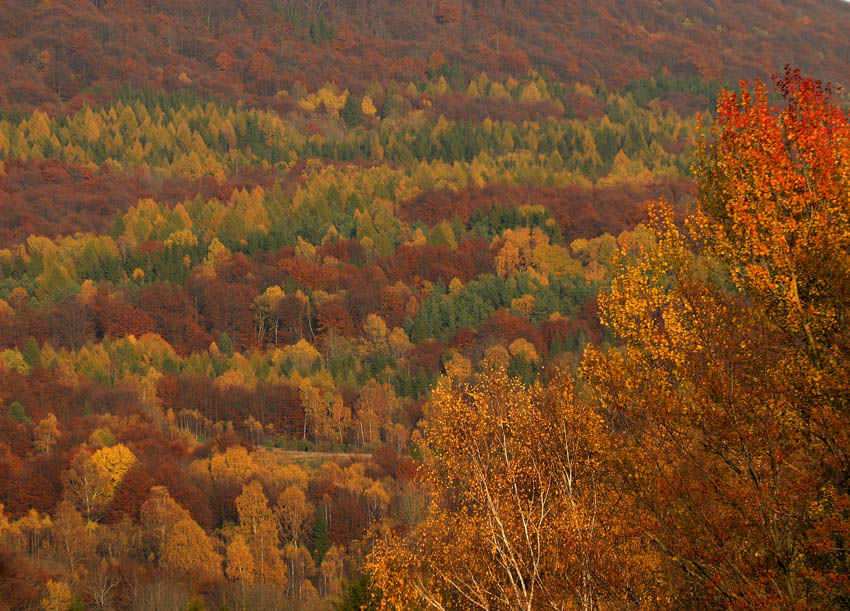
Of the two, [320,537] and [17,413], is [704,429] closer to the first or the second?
[320,537]

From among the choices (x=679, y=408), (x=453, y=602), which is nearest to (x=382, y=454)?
(x=453, y=602)

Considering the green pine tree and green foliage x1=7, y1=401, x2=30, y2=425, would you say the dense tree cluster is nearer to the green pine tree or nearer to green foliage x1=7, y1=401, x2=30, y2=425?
the green pine tree

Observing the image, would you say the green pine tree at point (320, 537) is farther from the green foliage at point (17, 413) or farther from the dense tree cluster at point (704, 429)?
the dense tree cluster at point (704, 429)

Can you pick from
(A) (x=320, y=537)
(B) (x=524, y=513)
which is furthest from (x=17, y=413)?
(B) (x=524, y=513)

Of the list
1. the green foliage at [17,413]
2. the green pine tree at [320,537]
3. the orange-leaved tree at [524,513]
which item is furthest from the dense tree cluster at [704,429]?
the green foliage at [17,413]

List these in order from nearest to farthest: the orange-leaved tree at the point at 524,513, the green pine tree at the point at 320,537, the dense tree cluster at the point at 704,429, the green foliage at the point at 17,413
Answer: the dense tree cluster at the point at 704,429
the orange-leaved tree at the point at 524,513
the green pine tree at the point at 320,537
the green foliage at the point at 17,413

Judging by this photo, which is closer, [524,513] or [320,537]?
[524,513]

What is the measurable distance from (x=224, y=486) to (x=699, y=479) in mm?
127485

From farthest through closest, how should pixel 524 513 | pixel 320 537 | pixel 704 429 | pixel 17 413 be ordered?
pixel 17 413 → pixel 320 537 → pixel 524 513 → pixel 704 429

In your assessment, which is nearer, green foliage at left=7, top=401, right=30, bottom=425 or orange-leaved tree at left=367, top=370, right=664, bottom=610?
orange-leaved tree at left=367, top=370, right=664, bottom=610

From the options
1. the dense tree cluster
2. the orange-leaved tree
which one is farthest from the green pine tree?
the dense tree cluster

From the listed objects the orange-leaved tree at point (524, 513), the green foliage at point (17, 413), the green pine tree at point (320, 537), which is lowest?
the green foliage at point (17, 413)

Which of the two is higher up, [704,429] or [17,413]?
[704,429]

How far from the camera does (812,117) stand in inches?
971
